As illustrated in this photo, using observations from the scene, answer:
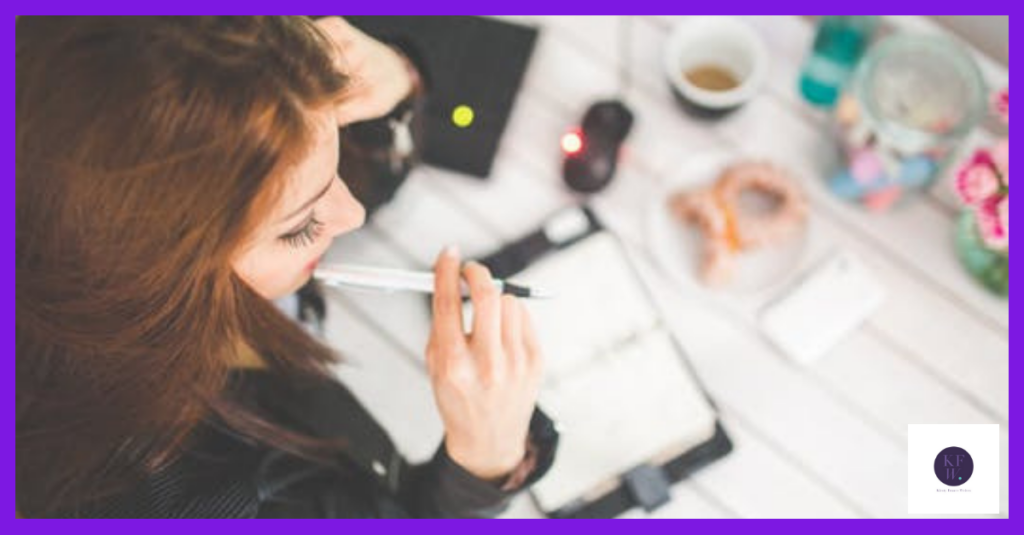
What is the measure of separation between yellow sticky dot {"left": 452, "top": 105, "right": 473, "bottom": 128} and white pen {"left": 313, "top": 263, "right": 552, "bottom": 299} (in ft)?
0.71

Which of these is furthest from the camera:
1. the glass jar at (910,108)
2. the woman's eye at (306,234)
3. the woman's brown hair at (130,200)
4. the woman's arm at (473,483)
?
the glass jar at (910,108)

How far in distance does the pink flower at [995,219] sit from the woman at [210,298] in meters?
0.44

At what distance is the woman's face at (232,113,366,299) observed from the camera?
605mm

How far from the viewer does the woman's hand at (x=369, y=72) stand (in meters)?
0.83

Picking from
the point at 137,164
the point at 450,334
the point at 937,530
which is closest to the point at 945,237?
the point at 937,530

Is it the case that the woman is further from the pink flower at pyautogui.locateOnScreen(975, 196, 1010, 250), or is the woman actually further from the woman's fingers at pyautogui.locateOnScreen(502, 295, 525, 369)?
the pink flower at pyautogui.locateOnScreen(975, 196, 1010, 250)

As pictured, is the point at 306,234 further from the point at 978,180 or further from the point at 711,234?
the point at 978,180

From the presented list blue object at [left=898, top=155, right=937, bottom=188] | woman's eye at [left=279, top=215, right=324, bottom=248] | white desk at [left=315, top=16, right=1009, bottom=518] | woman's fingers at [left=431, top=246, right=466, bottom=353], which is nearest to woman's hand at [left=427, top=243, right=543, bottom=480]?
woman's fingers at [left=431, top=246, right=466, bottom=353]

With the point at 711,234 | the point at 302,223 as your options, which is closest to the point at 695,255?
the point at 711,234

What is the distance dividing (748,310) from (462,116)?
0.37m

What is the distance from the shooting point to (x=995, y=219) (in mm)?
831

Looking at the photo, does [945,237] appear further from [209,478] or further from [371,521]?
[209,478]

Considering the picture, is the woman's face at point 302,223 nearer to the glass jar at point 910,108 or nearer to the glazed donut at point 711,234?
A: the glazed donut at point 711,234

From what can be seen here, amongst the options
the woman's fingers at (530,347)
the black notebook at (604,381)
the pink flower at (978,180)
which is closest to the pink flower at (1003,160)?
the pink flower at (978,180)
